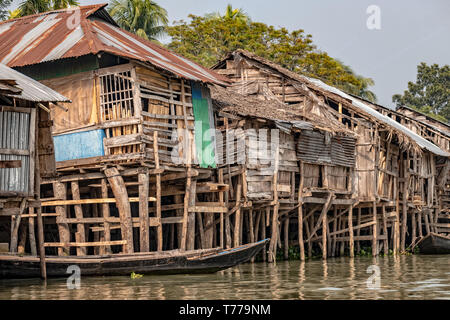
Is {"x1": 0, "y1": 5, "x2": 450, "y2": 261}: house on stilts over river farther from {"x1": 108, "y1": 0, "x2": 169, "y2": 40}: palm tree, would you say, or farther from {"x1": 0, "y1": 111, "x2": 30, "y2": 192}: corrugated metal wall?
{"x1": 108, "y1": 0, "x2": 169, "y2": 40}: palm tree

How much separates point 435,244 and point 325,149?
7631mm

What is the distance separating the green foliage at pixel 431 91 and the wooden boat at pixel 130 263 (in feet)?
144

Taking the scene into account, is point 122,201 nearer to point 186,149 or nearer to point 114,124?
point 114,124

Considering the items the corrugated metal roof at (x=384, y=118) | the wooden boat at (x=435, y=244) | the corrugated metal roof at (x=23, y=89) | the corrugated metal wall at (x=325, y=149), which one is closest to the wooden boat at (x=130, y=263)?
the corrugated metal roof at (x=23, y=89)

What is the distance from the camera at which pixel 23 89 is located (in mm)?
15094

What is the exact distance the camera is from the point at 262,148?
2317cm

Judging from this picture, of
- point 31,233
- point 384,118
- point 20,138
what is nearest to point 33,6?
point 31,233

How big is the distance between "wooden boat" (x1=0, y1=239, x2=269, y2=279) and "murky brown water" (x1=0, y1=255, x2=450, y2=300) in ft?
0.68

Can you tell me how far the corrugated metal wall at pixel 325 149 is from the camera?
969 inches

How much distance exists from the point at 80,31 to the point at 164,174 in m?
4.40

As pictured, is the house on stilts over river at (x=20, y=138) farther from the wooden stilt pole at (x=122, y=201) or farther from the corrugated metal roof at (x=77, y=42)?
the wooden stilt pole at (x=122, y=201)

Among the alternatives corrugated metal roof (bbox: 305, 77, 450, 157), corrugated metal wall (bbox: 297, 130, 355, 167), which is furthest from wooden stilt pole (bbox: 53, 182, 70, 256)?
corrugated metal roof (bbox: 305, 77, 450, 157)
